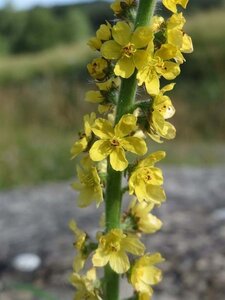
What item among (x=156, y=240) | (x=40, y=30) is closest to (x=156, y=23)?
(x=156, y=240)

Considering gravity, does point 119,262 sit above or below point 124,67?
below

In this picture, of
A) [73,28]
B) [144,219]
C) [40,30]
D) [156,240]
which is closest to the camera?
[144,219]

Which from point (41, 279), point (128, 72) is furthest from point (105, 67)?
point (41, 279)

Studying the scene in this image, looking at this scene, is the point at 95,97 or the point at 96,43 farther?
the point at 95,97

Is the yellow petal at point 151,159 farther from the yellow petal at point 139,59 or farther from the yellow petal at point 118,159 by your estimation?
the yellow petal at point 139,59

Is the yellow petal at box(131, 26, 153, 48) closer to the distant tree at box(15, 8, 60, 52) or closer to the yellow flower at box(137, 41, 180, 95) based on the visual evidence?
the yellow flower at box(137, 41, 180, 95)

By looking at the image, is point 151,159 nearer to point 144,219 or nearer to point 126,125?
point 126,125

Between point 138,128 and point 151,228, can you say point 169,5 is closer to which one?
point 138,128
